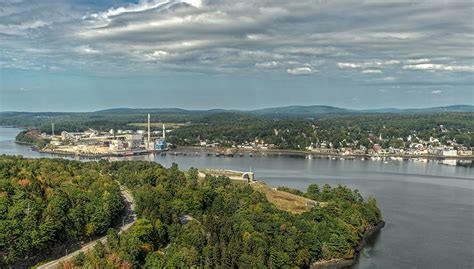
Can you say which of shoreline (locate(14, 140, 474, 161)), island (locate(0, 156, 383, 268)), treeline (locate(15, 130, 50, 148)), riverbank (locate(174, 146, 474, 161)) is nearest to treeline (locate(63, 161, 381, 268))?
island (locate(0, 156, 383, 268))

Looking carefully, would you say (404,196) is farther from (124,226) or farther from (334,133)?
(334,133)

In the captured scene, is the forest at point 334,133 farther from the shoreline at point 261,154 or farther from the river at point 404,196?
the river at point 404,196

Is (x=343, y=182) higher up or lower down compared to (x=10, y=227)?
lower down

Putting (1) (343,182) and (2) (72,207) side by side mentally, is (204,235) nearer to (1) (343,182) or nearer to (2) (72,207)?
(2) (72,207)

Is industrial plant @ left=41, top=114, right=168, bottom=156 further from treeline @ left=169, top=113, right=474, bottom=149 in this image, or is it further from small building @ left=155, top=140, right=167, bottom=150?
treeline @ left=169, top=113, right=474, bottom=149

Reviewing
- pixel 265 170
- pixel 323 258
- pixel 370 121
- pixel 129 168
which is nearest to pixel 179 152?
pixel 265 170

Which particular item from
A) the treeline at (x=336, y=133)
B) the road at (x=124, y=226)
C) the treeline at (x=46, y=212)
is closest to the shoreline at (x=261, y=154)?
the treeline at (x=336, y=133)
